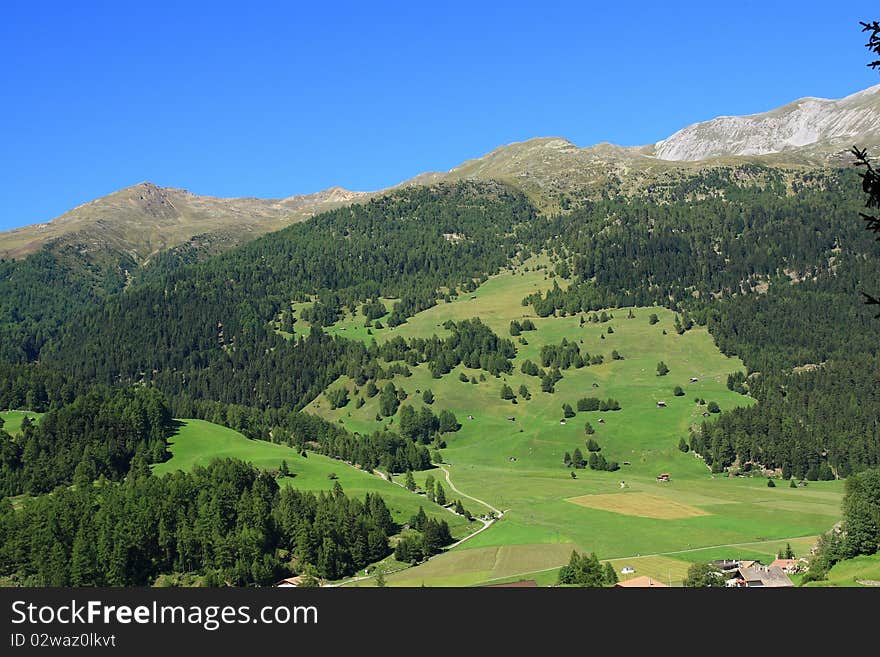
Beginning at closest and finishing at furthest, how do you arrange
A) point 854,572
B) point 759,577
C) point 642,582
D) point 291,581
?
point 854,572 → point 642,582 → point 759,577 → point 291,581

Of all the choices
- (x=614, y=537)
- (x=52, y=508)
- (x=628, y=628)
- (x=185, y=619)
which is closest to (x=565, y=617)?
(x=628, y=628)

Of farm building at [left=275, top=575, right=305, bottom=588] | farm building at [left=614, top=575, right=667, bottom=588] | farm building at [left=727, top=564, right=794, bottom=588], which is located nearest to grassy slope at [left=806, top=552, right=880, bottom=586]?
farm building at [left=727, top=564, right=794, bottom=588]

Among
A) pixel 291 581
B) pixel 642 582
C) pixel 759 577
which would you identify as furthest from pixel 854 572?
pixel 291 581

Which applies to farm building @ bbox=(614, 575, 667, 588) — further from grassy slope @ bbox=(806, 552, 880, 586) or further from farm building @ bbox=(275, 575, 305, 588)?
farm building @ bbox=(275, 575, 305, 588)

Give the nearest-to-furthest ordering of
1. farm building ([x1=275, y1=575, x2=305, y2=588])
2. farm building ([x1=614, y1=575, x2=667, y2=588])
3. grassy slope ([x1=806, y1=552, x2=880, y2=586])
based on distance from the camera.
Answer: grassy slope ([x1=806, y1=552, x2=880, y2=586]) < farm building ([x1=614, y1=575, x2=667, y2=588]) < farm building ([x1=275, y1=575, x2=305, y2=588])

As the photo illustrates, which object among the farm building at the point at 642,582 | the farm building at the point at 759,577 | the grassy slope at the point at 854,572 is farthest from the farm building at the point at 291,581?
the grassy slope at the point at 854,572

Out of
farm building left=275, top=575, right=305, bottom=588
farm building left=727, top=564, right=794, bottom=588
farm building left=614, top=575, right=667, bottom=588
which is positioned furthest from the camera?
farm building left=275, top=575, right=305, bottom=588

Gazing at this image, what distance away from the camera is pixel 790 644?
4209cm

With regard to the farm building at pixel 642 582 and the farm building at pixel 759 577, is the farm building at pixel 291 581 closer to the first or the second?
the farm building at pixel 642 582

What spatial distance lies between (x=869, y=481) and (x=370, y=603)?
12014cm

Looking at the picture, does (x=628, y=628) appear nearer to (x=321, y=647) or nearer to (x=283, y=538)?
(x=321, y=647)

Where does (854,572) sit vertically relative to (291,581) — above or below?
above

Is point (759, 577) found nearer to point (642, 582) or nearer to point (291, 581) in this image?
point (642, 582)

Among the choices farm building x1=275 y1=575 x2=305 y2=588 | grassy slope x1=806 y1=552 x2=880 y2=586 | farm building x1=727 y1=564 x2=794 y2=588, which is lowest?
farm building x1=727 y1=564 x2=794 y2=588
